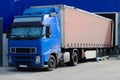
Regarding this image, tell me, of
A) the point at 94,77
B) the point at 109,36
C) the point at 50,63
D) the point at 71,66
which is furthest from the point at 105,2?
the point at 94,77

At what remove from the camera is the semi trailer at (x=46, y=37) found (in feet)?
68.1

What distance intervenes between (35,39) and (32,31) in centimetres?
54

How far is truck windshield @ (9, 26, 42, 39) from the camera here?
817 inches

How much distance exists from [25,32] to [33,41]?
2.47 feet

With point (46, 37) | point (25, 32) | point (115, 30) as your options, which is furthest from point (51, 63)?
point (115, 30)

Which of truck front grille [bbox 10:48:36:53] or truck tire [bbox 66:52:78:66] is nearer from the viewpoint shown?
truck front grille [bbox 10:48:36:53]

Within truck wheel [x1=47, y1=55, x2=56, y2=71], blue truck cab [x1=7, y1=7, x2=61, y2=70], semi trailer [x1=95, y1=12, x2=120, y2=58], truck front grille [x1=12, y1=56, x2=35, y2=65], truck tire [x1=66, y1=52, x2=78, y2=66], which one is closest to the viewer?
blue truck cab [x1=7, y1=7, x2=61, y2=70]

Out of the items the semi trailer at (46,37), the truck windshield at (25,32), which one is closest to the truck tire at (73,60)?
the semi trailer at (46,37)

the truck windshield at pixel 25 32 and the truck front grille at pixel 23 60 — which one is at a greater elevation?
the truck windshield at pixel 25 32

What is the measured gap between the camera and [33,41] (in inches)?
814

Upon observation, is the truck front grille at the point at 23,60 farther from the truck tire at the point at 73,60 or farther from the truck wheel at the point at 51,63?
the truck tire at the point at 73,60

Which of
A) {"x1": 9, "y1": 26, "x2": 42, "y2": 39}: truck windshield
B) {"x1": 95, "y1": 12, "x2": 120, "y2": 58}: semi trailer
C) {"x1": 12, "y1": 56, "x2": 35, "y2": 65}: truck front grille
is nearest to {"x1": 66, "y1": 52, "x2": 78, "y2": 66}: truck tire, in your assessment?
{"x1": 12, "y1": 56, "x2": 35, "y2": 65}: truck front grille

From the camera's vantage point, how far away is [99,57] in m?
31.2

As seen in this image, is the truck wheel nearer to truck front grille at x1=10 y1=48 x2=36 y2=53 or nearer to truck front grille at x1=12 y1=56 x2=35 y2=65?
truck front grille at x1=12 y1=56 x2=35 y2=65
